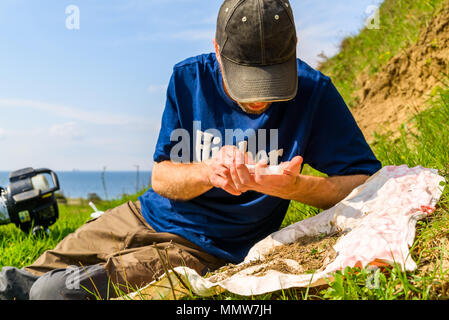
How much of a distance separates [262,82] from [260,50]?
0.54ft

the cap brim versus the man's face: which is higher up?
the cap brim

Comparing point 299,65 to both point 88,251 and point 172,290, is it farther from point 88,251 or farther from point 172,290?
point 88,251

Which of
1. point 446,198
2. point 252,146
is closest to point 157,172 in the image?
point 252,146

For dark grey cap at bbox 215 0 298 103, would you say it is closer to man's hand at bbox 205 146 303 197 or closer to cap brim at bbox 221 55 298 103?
cap brim at bbox 221 55 298 103

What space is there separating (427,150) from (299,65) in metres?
1.22

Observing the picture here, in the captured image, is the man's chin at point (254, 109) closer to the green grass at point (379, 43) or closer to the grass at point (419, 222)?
the grass at point (419, 222)

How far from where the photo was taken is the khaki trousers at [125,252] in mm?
2213

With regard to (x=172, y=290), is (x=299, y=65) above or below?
above

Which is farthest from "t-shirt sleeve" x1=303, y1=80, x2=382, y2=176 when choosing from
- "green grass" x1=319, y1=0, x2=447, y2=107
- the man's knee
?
"green grass" x1=319, y1=0, x2=447, y2=107

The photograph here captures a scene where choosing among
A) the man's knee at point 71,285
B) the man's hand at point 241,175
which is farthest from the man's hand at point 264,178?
the man's knee at point 71,285

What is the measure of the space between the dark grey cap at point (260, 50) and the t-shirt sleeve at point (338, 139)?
0.38 metres

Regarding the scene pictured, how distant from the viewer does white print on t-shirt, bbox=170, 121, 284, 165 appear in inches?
94.3

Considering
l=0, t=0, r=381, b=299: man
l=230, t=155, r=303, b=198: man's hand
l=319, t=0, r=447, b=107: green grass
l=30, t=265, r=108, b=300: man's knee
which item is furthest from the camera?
l=319, t=0, r=447, b=107: green grass

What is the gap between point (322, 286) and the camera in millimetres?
1806
